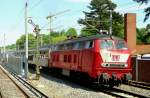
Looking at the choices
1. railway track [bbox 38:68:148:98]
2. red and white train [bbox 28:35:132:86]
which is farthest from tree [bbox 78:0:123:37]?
red and white train [bbox 28:35:132:86]

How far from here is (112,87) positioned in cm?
2550

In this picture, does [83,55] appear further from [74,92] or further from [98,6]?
[98,6]

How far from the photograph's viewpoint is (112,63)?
77.1ft

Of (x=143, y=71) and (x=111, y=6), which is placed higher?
(x=111, y=6)

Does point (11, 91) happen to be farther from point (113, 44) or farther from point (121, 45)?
point (121, 45)

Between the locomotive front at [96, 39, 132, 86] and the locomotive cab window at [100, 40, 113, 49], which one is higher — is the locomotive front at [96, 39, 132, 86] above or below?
below

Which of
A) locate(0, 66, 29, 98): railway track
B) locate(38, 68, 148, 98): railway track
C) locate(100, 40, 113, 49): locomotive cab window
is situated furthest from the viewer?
locate(100, 40, 113, 49): locomotive cab window

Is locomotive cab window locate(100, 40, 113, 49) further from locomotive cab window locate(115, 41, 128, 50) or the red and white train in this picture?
locomotive cab window locate(115, 41, 128, 50)

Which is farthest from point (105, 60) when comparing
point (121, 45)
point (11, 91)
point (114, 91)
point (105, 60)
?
point (11, 91)

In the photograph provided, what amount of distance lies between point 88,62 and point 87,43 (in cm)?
136

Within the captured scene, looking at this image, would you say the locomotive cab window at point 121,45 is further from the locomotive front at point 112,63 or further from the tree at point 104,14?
the tree at point 104,14

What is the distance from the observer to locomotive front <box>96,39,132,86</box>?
76.5 ft

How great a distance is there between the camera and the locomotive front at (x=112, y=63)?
23.3 metres

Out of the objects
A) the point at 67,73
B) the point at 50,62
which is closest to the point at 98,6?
the point at 50,62
